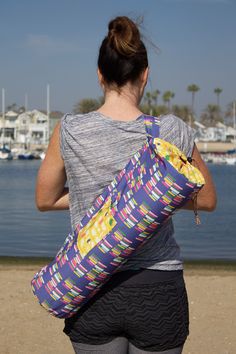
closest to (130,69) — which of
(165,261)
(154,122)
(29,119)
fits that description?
(154,122)

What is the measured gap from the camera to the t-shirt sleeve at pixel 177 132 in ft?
8.11

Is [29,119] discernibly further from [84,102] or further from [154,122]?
[154,122]

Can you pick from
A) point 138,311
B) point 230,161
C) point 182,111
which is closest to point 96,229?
point 138,311

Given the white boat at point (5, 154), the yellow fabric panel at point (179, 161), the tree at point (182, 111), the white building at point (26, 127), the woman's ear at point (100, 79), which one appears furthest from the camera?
the tree at point (182, 111)

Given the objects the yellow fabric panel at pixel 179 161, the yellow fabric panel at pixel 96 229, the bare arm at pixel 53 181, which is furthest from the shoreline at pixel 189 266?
the yellow fabric panel at pixel 179 161

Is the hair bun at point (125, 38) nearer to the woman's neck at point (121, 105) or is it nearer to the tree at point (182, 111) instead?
the woman's neck at point (121, 105)

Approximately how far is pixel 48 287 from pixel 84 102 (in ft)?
396

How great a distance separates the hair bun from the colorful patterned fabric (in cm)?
22

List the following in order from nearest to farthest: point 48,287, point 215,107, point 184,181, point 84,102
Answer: point 184,181
point 48,287
point 84,102
point 215,107

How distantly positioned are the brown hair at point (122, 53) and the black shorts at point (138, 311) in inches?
24.9

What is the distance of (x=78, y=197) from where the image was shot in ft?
8.45

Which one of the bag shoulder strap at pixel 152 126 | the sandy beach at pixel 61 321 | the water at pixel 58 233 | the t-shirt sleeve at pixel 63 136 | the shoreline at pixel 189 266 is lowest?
the water at pixel 58 233

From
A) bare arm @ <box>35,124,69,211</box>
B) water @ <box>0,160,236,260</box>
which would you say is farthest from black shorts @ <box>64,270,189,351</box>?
water @ <box>0,160,236,260</box>

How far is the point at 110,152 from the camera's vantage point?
2.50m
